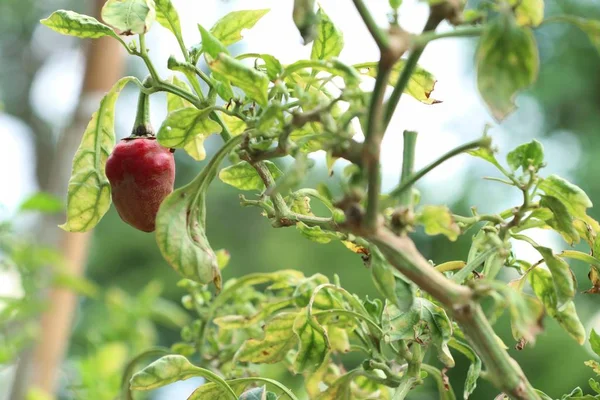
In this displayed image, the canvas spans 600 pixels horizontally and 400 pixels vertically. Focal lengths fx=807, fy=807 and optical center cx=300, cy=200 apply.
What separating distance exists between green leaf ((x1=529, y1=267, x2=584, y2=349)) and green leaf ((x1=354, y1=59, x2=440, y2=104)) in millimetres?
123

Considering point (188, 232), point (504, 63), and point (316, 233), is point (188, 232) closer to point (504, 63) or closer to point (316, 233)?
point (316, 233)

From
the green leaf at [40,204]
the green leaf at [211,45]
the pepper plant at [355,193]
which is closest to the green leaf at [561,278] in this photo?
the pepper plant at [355,193]

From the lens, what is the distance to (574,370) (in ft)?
15.9

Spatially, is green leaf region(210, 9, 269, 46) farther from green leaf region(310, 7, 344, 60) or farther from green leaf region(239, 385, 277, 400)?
green leaf region(239, 385, 277, 400)

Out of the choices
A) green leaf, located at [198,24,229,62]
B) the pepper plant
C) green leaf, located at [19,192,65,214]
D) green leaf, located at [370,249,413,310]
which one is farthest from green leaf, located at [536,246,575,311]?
green leaf, located at [19,192,65,214]

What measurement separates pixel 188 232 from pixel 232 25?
155mm

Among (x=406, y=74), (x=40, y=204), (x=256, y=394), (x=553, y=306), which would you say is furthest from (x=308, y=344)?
(x=40, y=204)

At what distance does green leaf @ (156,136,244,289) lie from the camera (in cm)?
40

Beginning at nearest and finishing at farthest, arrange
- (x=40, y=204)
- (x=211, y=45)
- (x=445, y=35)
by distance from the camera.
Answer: (x=445, y=35)
(x=211, y=45)
(x=40, y=204)

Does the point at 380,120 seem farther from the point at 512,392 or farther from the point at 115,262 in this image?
the point at 115,262

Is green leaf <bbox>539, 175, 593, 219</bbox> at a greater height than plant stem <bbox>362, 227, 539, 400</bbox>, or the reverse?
green leaf <bbox>539, 175, 593, 219</bbox>

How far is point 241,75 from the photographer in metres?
0.38

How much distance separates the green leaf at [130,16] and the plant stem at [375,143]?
0.18 m

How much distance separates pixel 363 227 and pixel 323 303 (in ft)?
0.86
